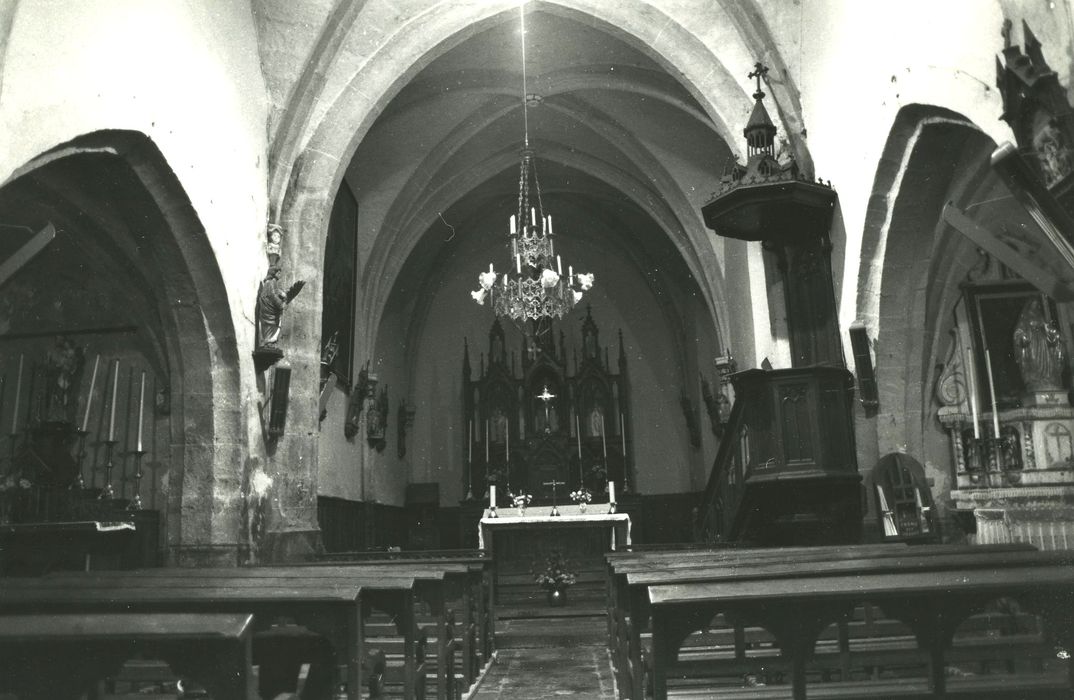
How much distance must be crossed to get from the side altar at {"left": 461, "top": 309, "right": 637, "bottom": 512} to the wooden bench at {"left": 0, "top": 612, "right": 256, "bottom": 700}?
15259mm

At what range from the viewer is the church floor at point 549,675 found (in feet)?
20.0

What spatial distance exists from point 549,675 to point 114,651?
16.1ft

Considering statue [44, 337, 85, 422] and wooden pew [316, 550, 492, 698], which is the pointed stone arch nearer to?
wooden pew [316, 550, 492, 698]

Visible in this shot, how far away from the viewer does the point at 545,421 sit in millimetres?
18609

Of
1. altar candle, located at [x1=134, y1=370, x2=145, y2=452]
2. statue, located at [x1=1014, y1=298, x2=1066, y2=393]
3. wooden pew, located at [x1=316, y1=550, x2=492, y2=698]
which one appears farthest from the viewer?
statue, located at [x1=1014, y1=298, x2=1066, y2=393]

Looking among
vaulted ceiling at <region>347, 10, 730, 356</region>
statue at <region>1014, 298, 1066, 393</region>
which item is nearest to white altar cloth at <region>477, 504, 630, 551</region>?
vaulted ceiling at <region>347, 10, 730, 356</region>

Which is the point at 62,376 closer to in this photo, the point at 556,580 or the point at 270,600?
the point at 556,580

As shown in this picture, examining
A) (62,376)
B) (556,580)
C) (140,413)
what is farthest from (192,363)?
(556,580)

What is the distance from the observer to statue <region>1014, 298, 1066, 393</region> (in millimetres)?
10492

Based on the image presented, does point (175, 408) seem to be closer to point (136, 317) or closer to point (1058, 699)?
point (136, 317)

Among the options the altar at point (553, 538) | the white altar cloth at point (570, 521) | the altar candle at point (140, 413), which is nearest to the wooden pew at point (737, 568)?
the white altar cloth at point (570, 521)

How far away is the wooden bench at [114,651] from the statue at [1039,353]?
1048 cm

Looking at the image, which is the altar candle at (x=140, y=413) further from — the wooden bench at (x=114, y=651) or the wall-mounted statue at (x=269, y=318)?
the wooden bench at (x=114, y=651)

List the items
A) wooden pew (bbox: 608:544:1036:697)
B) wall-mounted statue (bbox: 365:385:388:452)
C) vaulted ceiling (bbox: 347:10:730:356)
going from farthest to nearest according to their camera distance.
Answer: wall-mounted statue (bbox: 365:385:388:452), vaulted ceiling (bbox: 347:10:730:356), wooden pew (bbox: 608:544:1036:697)
